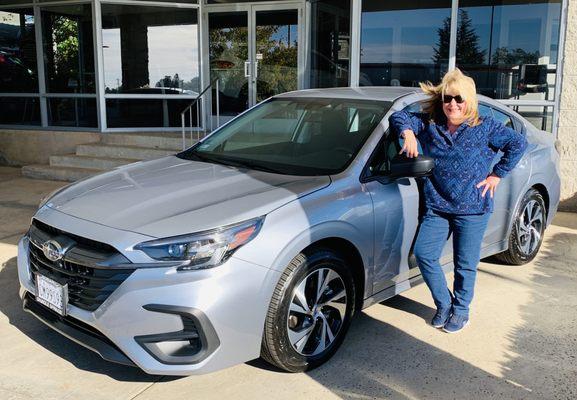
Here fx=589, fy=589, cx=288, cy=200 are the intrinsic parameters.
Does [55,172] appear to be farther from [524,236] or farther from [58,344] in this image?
[524,236]

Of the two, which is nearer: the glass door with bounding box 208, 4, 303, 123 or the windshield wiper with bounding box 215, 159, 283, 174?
the windshield wiper with bounding box 215, 159, 283, 174

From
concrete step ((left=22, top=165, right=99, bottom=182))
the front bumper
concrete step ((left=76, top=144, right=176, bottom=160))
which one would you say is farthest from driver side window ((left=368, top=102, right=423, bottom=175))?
concrete step ((left=22, top=165, right=99, bottom=182))

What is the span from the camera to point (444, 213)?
3781 mm

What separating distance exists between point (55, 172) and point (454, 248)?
24.8 feet

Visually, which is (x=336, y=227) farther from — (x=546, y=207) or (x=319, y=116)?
(x=546, y=207)

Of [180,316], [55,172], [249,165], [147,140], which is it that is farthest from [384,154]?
[55,172]

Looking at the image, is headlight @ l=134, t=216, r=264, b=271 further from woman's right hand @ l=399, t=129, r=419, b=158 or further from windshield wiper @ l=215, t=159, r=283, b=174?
woman's right hand @ l=399, t=129, r=419, b=158

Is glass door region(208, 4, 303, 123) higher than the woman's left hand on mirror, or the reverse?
glass door region(208, 4, 303, 123)

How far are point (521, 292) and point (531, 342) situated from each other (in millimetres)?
932

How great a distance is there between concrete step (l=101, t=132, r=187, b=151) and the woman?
6332mm

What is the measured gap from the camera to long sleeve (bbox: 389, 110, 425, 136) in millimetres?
3768

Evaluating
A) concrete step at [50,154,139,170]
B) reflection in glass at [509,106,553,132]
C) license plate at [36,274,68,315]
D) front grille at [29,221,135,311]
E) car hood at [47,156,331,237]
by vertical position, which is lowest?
concrete step at [50,154,139,170]

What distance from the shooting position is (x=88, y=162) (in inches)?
379

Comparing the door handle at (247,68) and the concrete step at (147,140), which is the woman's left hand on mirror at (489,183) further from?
the door handle at (247,68)
